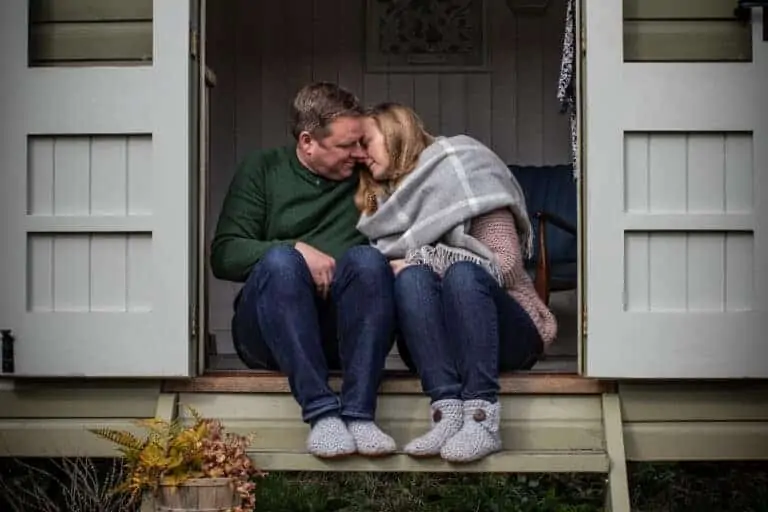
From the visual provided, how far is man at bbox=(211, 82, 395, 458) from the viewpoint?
3084 mm

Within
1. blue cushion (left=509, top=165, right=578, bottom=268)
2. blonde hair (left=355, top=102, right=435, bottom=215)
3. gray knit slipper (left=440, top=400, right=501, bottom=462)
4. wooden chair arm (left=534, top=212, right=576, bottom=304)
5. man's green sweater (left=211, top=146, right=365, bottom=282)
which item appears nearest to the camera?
gray knit slipper (left=440, top=400, right=501, bottom=462)

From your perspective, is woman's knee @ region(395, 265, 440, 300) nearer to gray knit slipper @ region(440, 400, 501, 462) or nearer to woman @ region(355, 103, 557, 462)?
woman @ region(355, 103, 557, 462)

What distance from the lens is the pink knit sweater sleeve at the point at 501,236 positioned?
325 centimetres

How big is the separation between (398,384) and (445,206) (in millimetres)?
445

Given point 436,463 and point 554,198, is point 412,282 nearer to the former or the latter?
point 436,463

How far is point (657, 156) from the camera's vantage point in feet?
10.8

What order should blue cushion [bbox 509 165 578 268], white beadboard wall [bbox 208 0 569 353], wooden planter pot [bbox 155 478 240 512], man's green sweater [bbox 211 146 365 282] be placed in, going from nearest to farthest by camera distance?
wooden planter pot [bbox 155 478 240 512]
man's green sweater [bbox 211 146 365 282]
blue cushion [bbox 509 165 578 268]
white beadboard wall [bbox 208 0 569 353]

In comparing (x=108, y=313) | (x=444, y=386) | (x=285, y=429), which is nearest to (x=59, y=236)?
(x=108, y=313)

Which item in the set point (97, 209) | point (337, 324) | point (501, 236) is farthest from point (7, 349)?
point (501, 236)

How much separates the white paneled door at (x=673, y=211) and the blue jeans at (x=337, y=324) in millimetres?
544

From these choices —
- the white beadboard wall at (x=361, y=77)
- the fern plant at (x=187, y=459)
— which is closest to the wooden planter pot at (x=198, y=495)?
the fern plant at (x=187, y=459)

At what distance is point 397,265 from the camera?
323 centimetres

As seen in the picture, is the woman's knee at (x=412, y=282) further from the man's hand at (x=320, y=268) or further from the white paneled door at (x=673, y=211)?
the white paneled door at (x=673, y=211)

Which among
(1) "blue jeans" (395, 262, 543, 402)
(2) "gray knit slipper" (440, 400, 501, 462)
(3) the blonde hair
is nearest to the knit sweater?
(1) "blue jeans" (395, 262, 543, 402)
